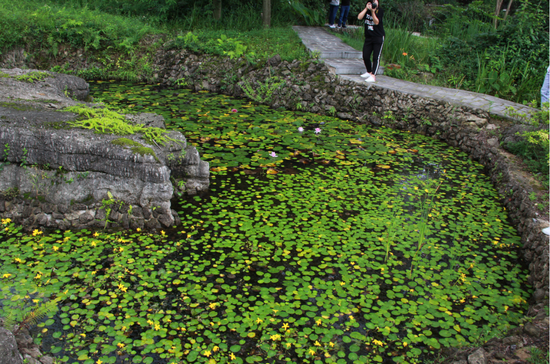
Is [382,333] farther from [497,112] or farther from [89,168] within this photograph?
[497,112]

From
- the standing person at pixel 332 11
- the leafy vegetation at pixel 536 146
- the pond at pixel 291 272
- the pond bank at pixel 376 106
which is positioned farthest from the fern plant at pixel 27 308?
the standing person at pixel 332 11

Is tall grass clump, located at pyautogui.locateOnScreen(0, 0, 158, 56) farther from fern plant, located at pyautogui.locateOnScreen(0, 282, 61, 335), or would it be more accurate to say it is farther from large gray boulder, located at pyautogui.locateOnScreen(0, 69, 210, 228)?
fern plant, located at pyautogui.locateOnScreen(0, 282, 61, 335)

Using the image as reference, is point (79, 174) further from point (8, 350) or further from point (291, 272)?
point (291, 272)

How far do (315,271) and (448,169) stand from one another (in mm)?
3530

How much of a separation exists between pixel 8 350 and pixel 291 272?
2332 millimetres

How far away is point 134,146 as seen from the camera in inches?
190

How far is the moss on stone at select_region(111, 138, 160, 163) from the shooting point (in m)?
4.78

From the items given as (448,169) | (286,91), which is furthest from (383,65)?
(448,169)

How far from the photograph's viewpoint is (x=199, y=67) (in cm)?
1114

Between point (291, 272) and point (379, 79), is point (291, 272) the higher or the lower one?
the lower one

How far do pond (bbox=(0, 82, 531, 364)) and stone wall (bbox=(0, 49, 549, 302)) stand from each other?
229 mm

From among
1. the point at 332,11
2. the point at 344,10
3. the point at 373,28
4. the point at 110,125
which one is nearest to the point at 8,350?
the point at 110,125

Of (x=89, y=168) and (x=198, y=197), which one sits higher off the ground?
(x=89, y=168)

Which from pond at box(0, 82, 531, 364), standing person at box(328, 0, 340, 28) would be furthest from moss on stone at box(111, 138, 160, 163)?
standing person at box(328, 0, 340, 28)
